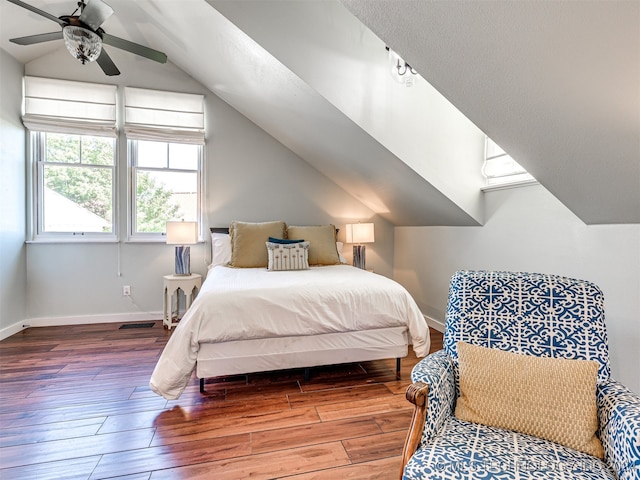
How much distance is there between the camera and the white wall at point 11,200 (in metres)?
3.10

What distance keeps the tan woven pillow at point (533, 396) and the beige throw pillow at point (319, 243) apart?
2.34 m

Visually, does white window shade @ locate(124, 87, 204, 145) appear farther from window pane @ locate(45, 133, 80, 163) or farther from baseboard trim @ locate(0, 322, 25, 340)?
baseboard trim @ locate(0, 322, 25, 340)

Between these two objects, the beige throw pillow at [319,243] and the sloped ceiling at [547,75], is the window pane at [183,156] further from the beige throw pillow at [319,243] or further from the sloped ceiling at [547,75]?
the sloped ceiling at [547,75]

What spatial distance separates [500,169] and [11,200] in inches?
186

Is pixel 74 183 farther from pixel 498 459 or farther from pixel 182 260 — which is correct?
pixel 498 459

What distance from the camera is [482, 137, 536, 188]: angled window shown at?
2.50 meters

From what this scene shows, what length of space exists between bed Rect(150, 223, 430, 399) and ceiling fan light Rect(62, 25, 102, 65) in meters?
1.89

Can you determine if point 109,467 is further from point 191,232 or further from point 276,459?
point 191,232

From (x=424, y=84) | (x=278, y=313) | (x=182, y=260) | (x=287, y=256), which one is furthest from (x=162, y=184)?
(x=424, y=84)

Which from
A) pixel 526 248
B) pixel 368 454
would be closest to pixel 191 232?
pixel 368 454

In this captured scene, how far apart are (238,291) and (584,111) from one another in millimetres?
2050

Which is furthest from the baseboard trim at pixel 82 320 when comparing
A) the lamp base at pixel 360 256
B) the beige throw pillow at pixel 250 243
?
the lamp base at pixel 360 256

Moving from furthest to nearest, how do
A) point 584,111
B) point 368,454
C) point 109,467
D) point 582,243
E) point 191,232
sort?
point 191,232, point 582,243, point 368,454, point 109,467, point 584,111

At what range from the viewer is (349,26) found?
8.27ft
